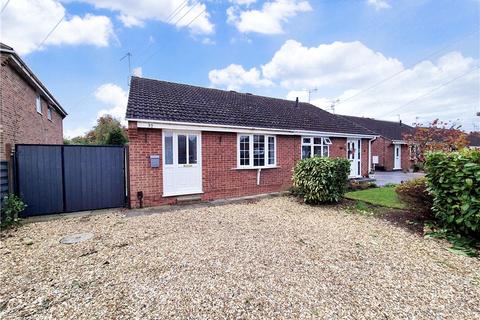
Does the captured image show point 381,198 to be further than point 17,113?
Yes

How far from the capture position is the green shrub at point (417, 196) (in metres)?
5.69

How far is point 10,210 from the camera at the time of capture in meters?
5.69

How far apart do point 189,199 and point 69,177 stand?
3800 millimetres

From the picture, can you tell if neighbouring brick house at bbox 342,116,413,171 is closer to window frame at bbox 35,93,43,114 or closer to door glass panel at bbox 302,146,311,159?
door glass panel at bbox 302,146,311,159

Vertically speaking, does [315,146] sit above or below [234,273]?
above

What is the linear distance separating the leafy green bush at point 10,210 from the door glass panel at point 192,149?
15.9 ft

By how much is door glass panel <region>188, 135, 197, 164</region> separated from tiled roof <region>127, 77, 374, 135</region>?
0.67 meters

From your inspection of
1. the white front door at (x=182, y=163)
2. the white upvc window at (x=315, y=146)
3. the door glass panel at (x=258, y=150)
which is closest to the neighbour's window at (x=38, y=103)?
the white front door at (x=182, y=163)

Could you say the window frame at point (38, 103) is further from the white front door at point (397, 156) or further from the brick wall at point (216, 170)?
the white front door at point (397, 156)

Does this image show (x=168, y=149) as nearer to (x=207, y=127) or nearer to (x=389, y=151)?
(x=207, y=127)

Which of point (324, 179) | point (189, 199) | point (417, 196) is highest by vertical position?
point (324, 179)

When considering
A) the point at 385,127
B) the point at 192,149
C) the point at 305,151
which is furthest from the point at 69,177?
the point at 385,127

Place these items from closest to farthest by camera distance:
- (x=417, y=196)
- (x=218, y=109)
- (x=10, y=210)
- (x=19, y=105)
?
1. (x=10, y=210)
2. (x=417, y=196)
3. (x=19, y=105)
4. (x=218, y=109)

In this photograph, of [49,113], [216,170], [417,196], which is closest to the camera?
[417,196]
